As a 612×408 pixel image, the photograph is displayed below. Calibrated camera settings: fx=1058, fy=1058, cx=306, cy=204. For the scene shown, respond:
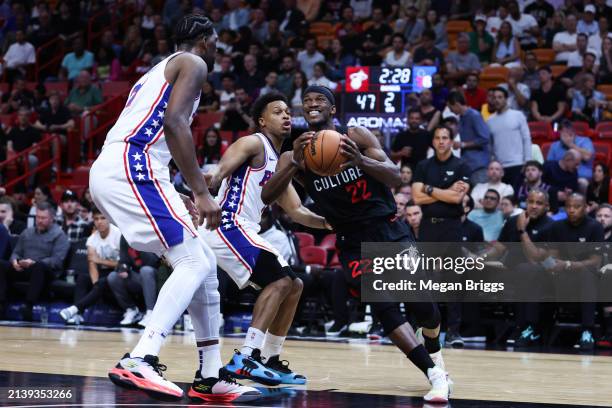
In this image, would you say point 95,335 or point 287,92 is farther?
point 287,92

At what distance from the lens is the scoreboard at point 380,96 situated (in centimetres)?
1315

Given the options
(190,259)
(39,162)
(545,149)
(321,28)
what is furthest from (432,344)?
(321,28)

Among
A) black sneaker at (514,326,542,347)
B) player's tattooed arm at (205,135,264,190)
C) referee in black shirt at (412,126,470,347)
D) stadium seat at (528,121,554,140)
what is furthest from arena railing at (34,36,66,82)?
player's tattooed arm at (205,135,264,190)

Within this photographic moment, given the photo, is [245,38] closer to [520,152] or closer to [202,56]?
[520,152]

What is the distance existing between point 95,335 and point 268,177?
471 centimetres

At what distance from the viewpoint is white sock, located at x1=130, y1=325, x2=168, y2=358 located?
5.20 metres

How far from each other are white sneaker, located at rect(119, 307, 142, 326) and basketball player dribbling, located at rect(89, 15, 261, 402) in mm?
7136

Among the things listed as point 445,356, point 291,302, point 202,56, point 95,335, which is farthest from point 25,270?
point 202,56

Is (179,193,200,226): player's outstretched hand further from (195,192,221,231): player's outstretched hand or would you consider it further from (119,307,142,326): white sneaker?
(119,307,142,326): white sneaker

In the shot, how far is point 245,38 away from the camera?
18312 mm

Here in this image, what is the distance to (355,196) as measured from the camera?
632 cm

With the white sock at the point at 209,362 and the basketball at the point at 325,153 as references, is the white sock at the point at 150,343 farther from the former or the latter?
the basketball at the point at 325,153

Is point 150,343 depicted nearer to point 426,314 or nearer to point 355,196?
point 355,196
